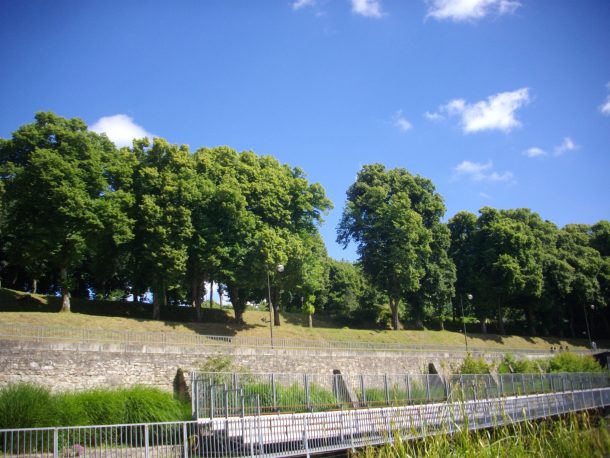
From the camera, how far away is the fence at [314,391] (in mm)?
Result: 16094

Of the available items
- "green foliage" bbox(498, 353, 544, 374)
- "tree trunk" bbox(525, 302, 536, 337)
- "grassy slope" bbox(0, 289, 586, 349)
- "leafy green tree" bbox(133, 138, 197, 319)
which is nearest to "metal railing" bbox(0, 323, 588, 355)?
"green foliage" bbox(498, 353, 544, 374)

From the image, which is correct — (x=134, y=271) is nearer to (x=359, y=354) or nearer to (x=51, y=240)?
(x=51, y=240)

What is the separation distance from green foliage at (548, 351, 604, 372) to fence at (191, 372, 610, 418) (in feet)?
45.6

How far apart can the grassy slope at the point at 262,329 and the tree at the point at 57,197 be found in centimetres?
340

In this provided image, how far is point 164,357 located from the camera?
2383 centimetres

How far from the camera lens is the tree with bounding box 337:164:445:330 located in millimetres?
48938

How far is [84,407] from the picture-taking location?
1808 centimetres

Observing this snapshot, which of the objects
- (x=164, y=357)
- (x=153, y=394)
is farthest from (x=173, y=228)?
(x=153, y=394)

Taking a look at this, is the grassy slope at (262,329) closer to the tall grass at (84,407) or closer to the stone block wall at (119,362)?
the stone block wall at (119,362)

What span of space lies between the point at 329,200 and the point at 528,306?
31.0 metres

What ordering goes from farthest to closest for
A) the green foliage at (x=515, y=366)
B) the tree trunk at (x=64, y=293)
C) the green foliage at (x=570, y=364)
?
the green foliage at (x=570, y=364), the green foliage at (x=515, y=366), the tree trunk at (x=64, y=293)

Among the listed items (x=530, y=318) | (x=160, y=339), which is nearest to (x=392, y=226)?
(x=530, y=318)

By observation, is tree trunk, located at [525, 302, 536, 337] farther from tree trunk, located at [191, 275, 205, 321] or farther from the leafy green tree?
the leafy green tree

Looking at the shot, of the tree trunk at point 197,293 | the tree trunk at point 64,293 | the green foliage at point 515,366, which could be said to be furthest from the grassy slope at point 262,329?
the green foliage at point 515,366
